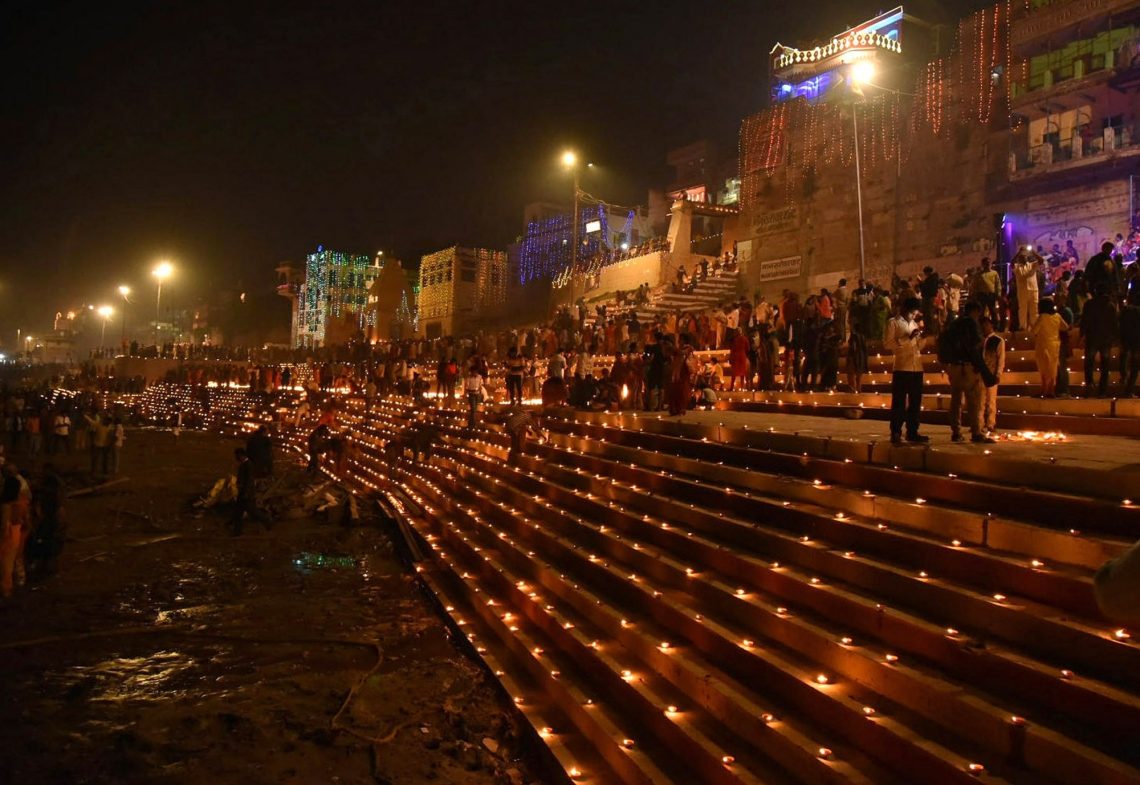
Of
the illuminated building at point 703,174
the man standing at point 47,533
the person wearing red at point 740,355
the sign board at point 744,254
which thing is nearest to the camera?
the man standing at point 47,533

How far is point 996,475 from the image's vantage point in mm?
5223

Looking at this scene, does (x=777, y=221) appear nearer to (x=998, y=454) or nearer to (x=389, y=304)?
(x=998, y=454)

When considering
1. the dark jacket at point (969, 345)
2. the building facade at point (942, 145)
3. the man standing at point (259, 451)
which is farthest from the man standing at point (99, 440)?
the building facade at point (942, 145)

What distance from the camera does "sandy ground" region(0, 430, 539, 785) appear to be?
5.32m

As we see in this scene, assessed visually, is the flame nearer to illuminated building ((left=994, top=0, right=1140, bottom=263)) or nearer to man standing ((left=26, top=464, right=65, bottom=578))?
man standing ((left=26, top=464, right=65, bottom=578))

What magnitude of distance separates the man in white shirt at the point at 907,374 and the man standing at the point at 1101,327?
3.21 meters

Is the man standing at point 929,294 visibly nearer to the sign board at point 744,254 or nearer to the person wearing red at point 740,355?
the person wearing red at point 740,355

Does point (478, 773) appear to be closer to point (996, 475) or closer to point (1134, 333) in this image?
point (996, 475)

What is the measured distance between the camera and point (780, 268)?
29734 mm

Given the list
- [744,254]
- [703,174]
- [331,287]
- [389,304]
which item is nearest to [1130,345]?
[744,254]

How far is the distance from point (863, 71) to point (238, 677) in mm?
28549

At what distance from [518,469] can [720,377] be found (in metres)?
6.92

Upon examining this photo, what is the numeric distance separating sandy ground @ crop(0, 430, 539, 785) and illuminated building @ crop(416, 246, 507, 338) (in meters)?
39.2

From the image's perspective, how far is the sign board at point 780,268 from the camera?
96.1 feet
